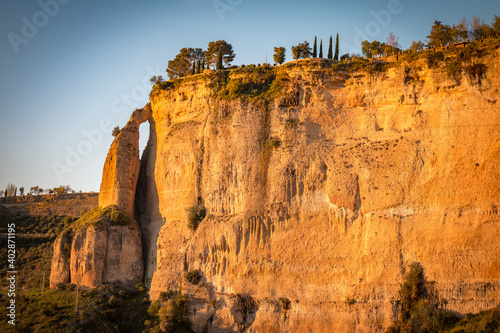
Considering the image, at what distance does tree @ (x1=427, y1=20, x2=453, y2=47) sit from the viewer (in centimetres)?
3756

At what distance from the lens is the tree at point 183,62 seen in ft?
152

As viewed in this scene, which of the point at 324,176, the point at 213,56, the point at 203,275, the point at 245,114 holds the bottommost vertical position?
the point at 203,275

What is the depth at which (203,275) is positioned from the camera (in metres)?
35.8

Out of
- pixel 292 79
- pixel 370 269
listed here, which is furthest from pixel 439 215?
pixel 292 79

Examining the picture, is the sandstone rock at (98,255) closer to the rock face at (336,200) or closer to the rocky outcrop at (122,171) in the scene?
the rock face at (336,200)

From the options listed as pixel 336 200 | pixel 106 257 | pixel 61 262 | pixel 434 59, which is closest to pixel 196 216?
pixel 106 257

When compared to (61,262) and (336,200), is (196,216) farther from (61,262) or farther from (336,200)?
(61,262)

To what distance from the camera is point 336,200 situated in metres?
34.0

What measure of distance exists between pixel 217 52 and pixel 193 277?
18.3 metres

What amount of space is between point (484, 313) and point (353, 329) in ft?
21.9

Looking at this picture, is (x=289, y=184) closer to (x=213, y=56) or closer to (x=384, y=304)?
(x=384, y=304)

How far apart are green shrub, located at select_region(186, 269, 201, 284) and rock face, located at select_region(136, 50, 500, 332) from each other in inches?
16.8

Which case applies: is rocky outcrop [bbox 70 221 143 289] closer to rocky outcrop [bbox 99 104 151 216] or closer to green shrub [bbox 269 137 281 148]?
rocky outcrop [bbox 99 104 151 216]

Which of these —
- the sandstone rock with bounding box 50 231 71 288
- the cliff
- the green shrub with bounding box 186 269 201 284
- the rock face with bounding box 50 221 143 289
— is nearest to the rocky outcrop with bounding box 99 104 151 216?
the cliff
